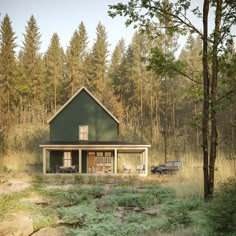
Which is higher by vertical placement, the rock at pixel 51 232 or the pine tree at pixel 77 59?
the pine tree at pixel 77 59

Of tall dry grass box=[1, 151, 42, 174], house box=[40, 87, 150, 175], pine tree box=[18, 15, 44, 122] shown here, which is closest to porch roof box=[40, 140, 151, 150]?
house box=[40, 87, 150, 175]

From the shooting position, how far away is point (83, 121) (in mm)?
30297

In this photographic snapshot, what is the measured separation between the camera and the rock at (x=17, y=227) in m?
7.48

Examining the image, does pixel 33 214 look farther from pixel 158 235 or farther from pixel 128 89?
pixel 128 89

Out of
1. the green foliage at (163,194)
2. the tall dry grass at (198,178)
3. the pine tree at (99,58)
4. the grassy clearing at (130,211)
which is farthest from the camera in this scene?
the pine tree at (99,58)

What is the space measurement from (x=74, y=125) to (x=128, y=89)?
31.5 metres

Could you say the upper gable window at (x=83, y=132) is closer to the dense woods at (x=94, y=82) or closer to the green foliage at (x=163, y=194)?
the green foliage at (x=163, y=194)

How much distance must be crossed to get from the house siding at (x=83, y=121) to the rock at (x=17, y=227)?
21.9 m

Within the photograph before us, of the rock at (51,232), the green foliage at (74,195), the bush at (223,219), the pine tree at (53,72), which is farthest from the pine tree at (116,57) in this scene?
the bush at (223,219)

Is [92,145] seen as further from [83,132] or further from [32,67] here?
[32,67]

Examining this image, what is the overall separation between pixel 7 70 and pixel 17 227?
153 feet

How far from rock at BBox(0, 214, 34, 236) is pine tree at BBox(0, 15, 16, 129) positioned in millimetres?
43308

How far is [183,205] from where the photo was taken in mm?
9500

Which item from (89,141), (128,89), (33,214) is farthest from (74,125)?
(128,89)
